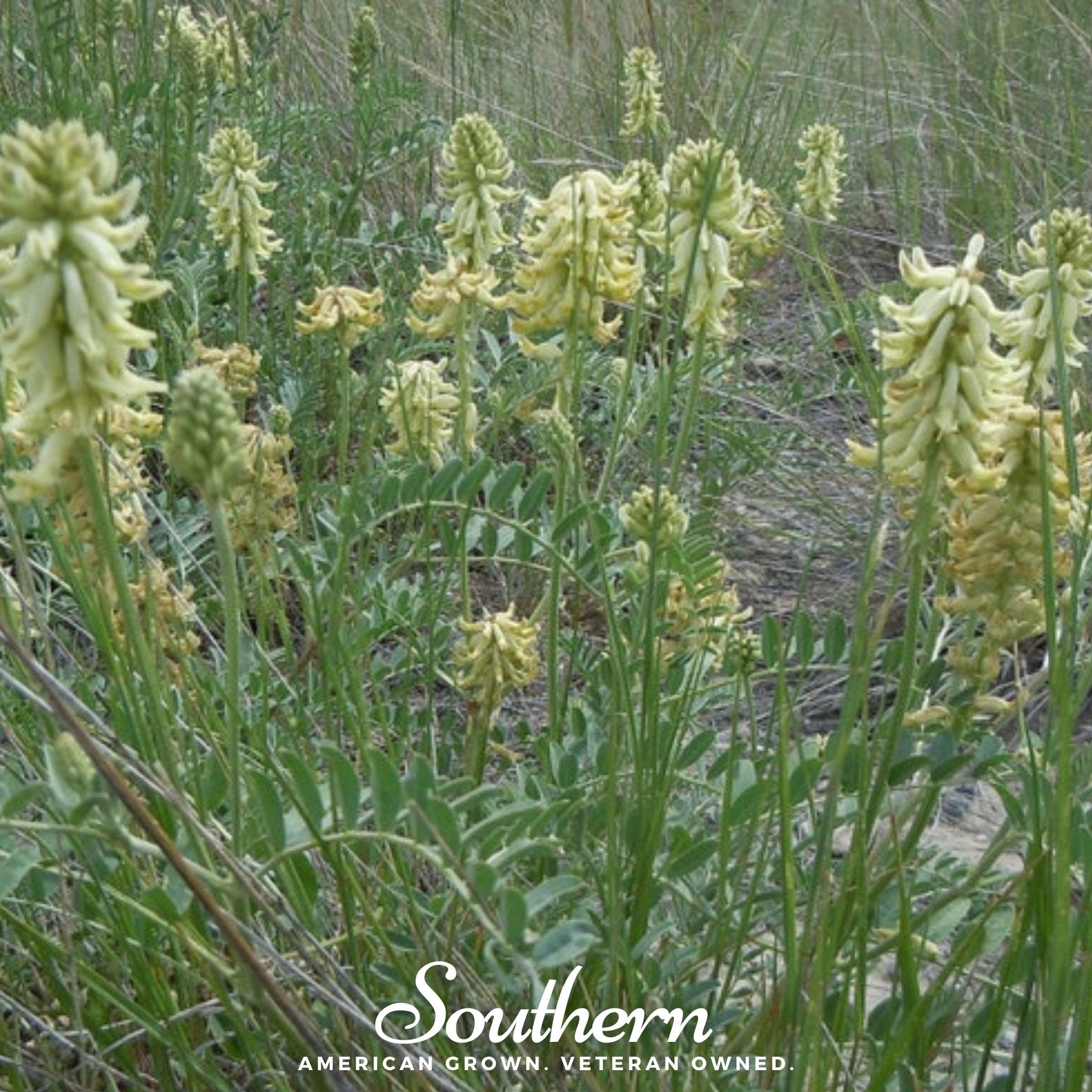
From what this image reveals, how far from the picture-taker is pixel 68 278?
0.82 m

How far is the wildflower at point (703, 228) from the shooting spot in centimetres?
135

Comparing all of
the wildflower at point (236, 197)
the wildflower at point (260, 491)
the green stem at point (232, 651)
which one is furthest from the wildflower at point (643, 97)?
the green stem at point (232, 651)

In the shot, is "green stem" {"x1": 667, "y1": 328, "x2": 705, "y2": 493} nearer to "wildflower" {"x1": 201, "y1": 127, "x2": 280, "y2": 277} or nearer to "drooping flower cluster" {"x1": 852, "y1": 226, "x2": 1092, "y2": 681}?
"drooping flower cluster" {"x1": 852, "y1": 226, "x2": 1092, "y2": 681}

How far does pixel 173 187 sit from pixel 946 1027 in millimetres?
2124

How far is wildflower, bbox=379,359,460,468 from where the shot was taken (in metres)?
1.65

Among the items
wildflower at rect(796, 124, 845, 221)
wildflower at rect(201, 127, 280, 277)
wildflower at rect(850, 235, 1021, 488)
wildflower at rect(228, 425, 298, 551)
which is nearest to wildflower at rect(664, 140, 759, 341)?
wildflower at rect(850, 235, 1021, 488)

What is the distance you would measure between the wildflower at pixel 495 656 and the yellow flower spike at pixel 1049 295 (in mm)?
429

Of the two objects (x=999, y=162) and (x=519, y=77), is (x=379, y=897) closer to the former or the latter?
(x=999, y=162)

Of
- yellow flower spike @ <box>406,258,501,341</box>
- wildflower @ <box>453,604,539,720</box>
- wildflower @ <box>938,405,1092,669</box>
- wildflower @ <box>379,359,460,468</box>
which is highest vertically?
yellow flower spike @ <box>406,258,501,341</box>

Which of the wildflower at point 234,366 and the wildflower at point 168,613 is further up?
the wildflower at point 234,366

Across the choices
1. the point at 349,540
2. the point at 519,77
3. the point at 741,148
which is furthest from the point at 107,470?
the point at 519,77

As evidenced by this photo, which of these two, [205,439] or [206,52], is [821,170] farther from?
[205,439]

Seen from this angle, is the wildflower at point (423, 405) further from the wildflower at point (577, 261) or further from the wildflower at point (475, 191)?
the wildflower at point (577, 261)

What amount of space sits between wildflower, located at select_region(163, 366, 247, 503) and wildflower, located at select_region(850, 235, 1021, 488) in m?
0.41
